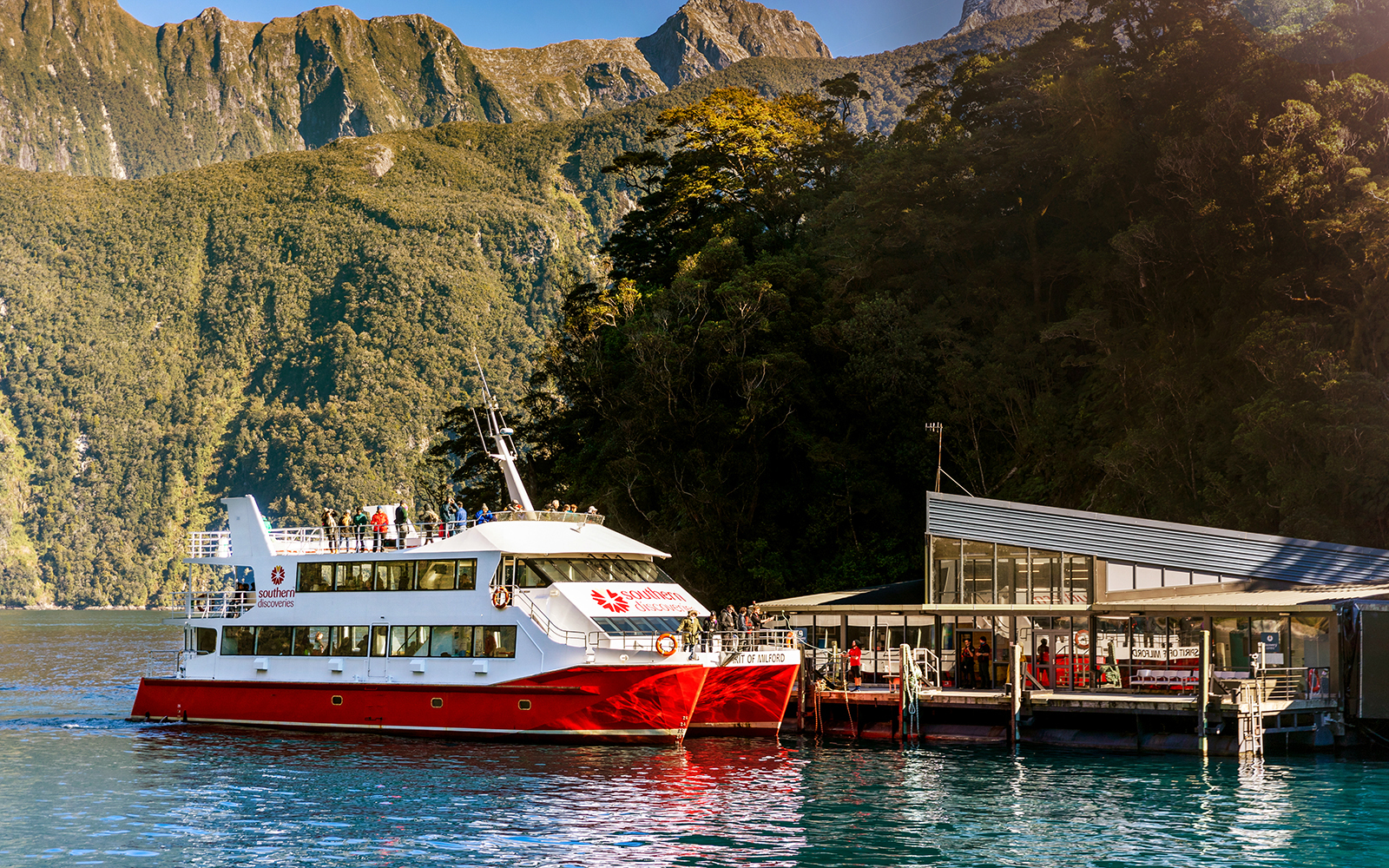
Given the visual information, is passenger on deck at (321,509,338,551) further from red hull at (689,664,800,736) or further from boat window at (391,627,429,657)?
red hull at (689,664,800,736)

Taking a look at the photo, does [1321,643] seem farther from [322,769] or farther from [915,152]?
[915,152]

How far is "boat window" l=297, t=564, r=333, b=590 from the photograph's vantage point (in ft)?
112

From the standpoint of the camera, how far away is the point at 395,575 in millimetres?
33031

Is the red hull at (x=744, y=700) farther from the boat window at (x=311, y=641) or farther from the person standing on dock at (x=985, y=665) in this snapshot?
the boat window at (x=311, y=641)

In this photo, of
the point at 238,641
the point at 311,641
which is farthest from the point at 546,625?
the point at 238,641

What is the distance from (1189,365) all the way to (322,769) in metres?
29.4

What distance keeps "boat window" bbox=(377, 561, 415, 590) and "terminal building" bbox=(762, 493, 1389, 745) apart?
1044cm

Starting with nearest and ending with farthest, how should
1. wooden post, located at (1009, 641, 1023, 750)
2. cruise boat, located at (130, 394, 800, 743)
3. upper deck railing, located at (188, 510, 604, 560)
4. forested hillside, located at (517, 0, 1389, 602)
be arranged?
cruise boat, located at (130, 394, 800, 743) → wooden post, located at (1009, 641, 1023, 750) → upper deck railing, located at (188, 510, 604, 560) → forested hillside, located at (517, 0, 1389, 602)

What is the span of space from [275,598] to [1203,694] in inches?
897

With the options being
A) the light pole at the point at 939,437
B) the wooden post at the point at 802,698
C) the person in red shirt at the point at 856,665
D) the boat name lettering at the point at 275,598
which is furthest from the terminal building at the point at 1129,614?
the boat name lettering at the point at 275,598

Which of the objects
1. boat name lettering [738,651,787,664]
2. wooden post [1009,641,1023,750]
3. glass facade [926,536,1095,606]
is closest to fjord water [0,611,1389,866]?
wooden post [1009,641,1023,750]

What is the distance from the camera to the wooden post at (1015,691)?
1217 inches

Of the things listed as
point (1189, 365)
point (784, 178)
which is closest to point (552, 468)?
point (784, 178)

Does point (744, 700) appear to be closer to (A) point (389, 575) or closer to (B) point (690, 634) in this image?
(B) point (690, 634)
